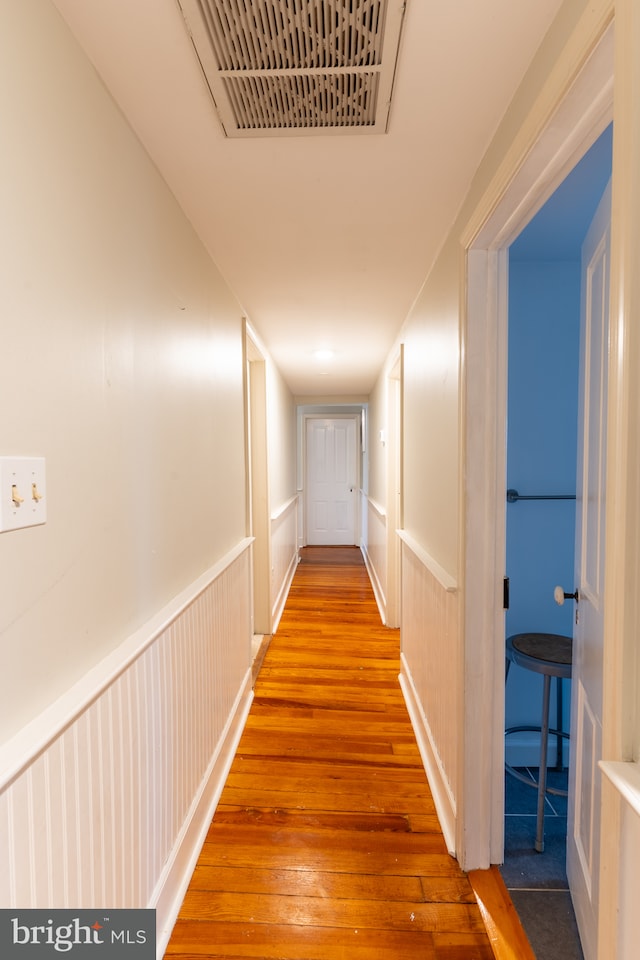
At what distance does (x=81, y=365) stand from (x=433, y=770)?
2014 mm

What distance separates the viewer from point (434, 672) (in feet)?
6.42

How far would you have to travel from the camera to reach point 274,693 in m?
2.70

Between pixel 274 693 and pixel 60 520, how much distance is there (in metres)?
2.17

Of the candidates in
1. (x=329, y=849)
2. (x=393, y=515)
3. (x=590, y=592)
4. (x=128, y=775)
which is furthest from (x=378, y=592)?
(x=128, y=775)

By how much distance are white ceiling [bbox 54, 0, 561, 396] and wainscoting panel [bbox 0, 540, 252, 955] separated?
4.34ft

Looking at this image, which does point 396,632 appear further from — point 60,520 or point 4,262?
point 4,262

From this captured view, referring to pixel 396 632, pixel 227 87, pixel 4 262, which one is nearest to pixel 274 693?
pixel 396 632

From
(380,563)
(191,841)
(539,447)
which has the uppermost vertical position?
(539,447)

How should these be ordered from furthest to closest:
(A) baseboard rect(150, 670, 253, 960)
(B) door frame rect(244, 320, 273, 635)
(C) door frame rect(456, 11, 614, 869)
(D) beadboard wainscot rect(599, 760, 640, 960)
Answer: (B) door frame rect(244, 320, 273, 635)
(C) door frame rect(456, 11, 614, 869)
(A) baseboard rect(150, 670, 253, 960)
(D) beadboard wainscot rect(599, 760, 640, 960)

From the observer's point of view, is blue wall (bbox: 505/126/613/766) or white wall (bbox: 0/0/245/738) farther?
blue wall (bbox: 505/126/613/766)

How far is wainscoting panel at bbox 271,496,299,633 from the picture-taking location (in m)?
3.76

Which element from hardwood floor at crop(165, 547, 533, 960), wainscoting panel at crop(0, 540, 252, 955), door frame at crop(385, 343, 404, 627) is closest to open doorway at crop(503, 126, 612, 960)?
hardwood floor at crop(165, 547, 533, 960)

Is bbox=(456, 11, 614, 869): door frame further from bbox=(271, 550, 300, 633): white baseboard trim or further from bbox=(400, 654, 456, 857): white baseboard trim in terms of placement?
bbox=(271, 550, 300, 633): white baseboard trim
